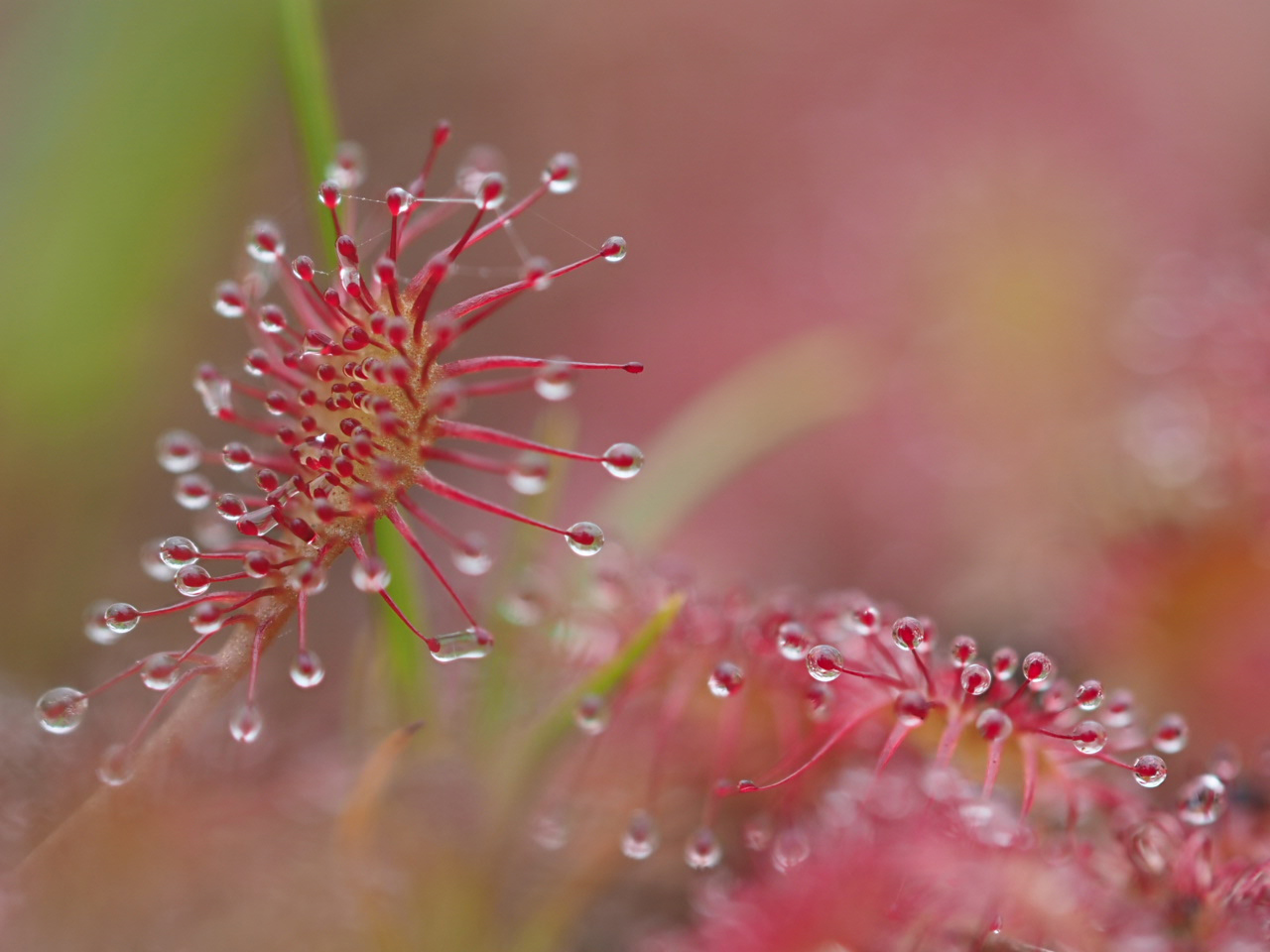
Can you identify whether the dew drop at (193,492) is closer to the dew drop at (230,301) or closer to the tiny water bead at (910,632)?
the dew drop at (230,301)

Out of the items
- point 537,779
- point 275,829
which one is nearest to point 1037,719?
point 537,779

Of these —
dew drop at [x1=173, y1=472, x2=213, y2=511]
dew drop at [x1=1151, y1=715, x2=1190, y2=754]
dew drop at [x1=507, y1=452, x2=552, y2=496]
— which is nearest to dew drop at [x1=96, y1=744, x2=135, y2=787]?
dew drop at [x1=173, y1=472, x2=213, y2=511]

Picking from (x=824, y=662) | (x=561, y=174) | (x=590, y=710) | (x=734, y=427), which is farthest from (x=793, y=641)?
(x=734, y=427)

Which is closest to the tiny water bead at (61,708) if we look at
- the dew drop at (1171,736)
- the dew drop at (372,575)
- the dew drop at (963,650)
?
the dew drop at (372,575)

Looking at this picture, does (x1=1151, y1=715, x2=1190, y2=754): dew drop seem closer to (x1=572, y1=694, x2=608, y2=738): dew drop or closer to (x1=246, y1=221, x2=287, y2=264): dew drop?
(x1=572, y1=694, x2=608, y2=738): dew drop

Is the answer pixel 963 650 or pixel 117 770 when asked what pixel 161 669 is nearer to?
pixel 117 770
